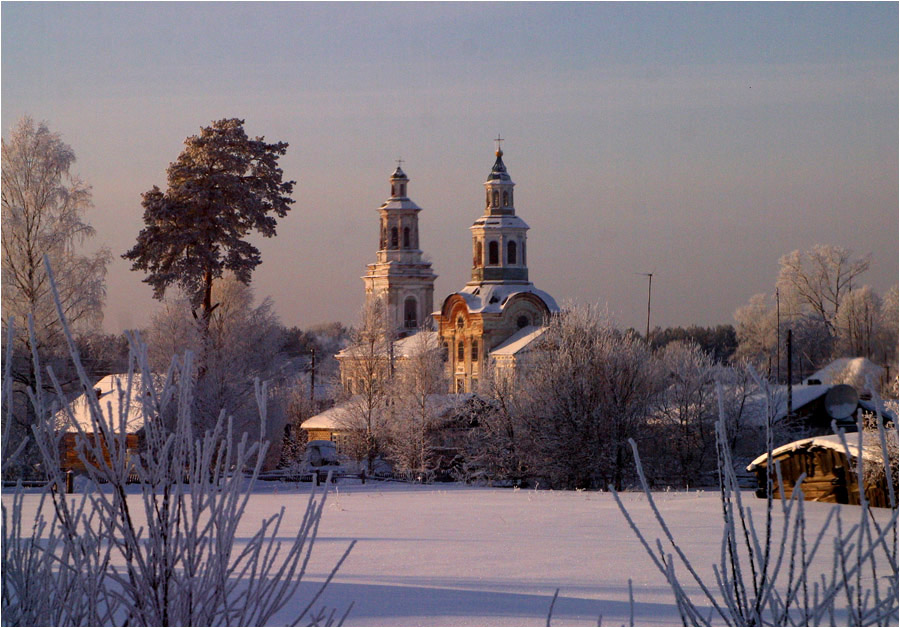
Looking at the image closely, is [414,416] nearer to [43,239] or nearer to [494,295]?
[43,239]

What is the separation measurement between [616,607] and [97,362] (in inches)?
772

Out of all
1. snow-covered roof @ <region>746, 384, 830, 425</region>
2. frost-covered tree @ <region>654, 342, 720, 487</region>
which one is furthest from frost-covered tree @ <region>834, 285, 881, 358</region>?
frost-covered tree @ <region>654, 342, 720, 487</region>

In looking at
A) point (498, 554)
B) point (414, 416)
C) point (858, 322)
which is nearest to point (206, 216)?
point (414, 416)

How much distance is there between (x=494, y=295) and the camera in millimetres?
55062

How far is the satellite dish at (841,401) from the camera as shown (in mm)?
31447

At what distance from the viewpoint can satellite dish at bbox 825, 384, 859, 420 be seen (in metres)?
31.4

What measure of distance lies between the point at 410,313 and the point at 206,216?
3455 cm

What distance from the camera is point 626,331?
3152 centimetres

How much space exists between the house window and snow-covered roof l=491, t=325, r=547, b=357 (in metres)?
5.22

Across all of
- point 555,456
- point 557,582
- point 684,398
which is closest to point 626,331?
point 684,398

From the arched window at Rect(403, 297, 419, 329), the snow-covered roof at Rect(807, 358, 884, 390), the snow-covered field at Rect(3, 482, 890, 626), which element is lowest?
the snow-covered field at Rect(3, 482, 890, 626)

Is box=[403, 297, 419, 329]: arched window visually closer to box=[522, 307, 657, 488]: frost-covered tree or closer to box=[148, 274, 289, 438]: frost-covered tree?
box=[522, 307, 657, 488]: frost-covered tree

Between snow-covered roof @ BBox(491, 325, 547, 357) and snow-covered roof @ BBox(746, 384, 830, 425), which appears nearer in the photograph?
snow-covered roof @ BBox(746, 384, 830, 425)

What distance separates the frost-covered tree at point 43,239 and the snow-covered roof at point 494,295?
98.1 feet
